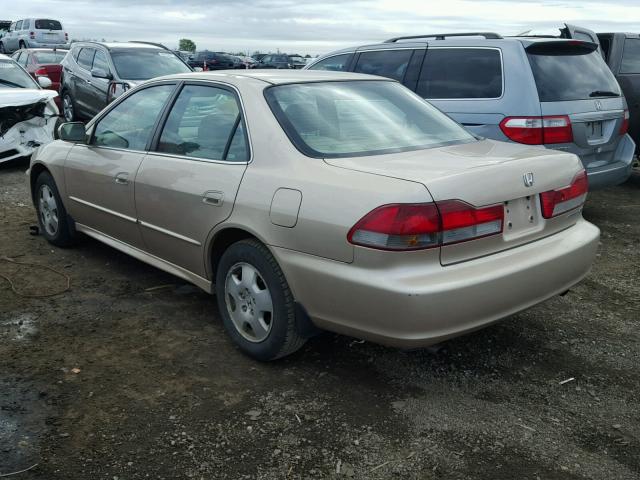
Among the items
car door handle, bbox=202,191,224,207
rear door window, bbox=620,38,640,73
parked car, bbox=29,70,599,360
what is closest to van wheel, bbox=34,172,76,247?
parked car, bbox=29,70,599,360

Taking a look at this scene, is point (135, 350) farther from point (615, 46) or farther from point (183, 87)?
point (615, 46)

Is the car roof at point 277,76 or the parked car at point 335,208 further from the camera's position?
the car roof at point 277,76

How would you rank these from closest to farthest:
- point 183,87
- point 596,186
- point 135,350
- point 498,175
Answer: point 498,175, point 135,350, point 183,87, point 596,186

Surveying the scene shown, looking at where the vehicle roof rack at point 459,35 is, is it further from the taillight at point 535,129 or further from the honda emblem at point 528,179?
the honda emblem at point 528,179

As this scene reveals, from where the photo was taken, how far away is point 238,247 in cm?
367

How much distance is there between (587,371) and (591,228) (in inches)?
32.1

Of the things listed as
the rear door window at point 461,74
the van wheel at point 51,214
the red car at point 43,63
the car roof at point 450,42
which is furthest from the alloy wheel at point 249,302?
the red car at point 43,63

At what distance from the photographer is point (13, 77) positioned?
10.4 m

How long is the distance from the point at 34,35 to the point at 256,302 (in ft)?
110

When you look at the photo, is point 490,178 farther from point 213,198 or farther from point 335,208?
point 213,198

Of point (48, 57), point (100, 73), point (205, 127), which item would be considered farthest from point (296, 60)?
point (205, 127)

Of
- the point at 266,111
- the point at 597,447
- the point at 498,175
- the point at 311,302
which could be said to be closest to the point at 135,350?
the point at 311,302

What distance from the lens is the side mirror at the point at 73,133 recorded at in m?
5.09

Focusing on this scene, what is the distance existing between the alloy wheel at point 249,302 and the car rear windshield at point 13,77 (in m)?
7.72
